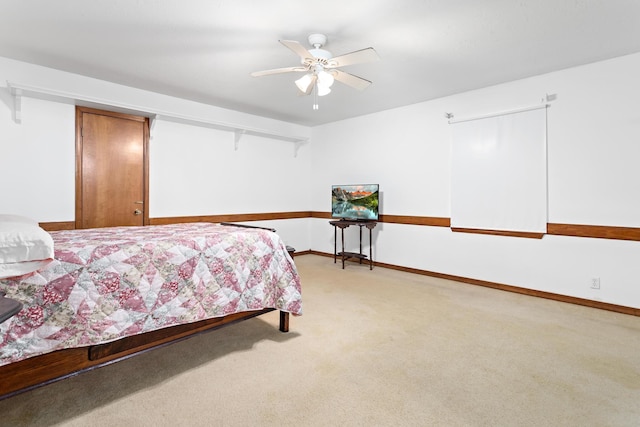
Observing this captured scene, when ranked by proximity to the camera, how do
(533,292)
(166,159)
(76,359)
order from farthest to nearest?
1. (166,159)
2. (533,292)
3. (76,359)

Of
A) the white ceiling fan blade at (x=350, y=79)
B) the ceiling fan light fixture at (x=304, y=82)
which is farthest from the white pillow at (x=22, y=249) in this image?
the white ceiling fan blade at (x=350, y=79)

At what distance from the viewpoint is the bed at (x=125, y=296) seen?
1540mm

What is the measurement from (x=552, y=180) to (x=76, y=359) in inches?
176

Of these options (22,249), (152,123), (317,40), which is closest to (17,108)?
(152,123)

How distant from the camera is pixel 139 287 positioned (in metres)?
1.87

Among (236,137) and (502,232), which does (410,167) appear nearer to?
(502,232)

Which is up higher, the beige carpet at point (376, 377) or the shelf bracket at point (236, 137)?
the shelf bracket at point (236, 137)

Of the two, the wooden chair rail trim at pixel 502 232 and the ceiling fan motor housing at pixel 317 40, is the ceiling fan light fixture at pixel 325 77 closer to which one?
the ceiling fan motor housing at pixel 317 40

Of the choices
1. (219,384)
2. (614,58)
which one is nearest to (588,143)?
(614,58)

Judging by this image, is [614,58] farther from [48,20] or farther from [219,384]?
[48,20]

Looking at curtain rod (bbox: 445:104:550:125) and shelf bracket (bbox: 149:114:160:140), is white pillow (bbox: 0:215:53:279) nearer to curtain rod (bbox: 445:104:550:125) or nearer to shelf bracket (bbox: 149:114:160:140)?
shelf bracket (bbox: 149:114:160:140)

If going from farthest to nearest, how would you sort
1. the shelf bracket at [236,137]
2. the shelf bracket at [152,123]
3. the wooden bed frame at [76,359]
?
the shelf bracket at [236,137] < the shelf bracket at [152,123] < the wooden bed frame at [76,359]

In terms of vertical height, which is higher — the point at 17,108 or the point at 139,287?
the point at 17,108

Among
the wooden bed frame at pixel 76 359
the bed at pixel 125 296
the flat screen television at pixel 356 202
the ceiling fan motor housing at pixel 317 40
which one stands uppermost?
the ceiling fan motor housing at pixel 317 40
